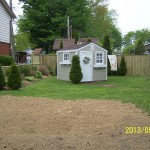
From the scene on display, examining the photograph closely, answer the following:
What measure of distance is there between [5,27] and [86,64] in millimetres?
Result: 8420

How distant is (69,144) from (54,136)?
572 millimetres

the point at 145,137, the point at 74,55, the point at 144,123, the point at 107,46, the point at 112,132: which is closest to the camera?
the point at 145,137

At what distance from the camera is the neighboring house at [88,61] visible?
61.4 feet

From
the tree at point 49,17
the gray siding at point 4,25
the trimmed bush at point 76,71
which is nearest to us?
the trimmed bush at point 76,71

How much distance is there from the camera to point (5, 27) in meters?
23.5

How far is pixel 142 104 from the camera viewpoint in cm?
905

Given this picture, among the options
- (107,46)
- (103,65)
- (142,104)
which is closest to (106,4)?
(107,46)

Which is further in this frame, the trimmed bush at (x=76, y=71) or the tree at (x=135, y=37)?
the tree at (x=135, y=37)

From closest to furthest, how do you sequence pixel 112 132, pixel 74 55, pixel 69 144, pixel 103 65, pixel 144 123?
pixel 69 144 < pixel 112 132 < pixel 144 123 < pixel 74 55 < pixel 103 65

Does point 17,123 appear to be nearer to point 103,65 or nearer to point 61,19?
point 103,65

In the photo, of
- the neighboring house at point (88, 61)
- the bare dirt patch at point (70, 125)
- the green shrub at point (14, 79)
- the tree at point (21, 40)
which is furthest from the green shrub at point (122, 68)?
the tree at point (21, 40)

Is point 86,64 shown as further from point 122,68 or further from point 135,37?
point 135,37

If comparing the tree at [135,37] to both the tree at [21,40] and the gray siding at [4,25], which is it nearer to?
the tree at [21,40]

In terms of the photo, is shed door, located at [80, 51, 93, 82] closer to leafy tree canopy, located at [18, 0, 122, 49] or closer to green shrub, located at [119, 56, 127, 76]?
green shrub, located at [119, 56, 127, 76]
